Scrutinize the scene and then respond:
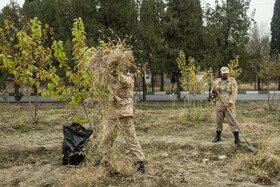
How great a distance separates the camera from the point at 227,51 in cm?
1698

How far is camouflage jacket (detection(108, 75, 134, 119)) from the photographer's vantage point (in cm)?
457

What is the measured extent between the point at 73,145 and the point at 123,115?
1215 mm

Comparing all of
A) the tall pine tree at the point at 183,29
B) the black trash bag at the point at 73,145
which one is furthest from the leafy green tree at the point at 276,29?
the black trash bag at the point at 73,145

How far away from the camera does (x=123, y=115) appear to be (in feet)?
15.0

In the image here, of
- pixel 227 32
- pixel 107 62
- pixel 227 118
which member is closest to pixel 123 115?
pixel 107 62

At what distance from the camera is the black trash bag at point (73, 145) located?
5062 mm

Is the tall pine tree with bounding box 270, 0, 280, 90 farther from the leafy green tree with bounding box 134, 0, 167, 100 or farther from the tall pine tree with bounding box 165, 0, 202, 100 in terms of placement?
the leafy green tree with bounding box 134, 0, 167, 100

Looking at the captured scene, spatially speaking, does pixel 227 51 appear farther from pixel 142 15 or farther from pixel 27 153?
pixel 27 153

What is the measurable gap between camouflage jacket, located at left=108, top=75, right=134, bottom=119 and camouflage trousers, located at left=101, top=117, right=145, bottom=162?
116mm

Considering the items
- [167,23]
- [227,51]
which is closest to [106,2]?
[167,23]

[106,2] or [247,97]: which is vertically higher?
[106,2]

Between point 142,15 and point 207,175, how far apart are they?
13.1m

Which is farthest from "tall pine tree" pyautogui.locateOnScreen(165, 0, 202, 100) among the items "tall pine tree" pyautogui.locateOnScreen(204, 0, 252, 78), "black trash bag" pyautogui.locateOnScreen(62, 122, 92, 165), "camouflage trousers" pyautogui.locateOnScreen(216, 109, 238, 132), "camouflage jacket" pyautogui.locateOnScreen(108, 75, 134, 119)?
"camouflage jacket" pyautogui.locateOnScreen(108, 75, 134, 119)

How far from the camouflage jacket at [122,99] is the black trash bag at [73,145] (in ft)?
2.83
